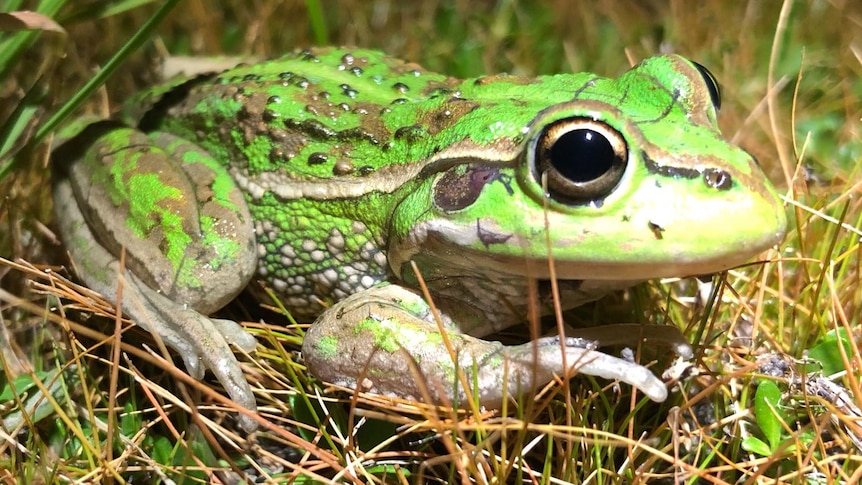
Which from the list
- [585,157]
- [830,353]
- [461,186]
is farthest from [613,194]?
[830,353]

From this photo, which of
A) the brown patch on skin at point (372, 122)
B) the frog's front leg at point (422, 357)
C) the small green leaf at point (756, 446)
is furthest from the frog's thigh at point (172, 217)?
the small green leaf at point (756, 446)

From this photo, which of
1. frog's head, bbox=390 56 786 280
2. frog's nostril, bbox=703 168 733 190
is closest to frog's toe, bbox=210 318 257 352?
frog's head, bbox=390 56 786 280

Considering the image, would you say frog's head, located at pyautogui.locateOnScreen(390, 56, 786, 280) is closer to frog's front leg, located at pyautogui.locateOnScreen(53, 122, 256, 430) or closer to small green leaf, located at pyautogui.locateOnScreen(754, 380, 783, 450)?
small green leaf, located at pyautogui.locateOnScreen(754, 380, 783, 450)

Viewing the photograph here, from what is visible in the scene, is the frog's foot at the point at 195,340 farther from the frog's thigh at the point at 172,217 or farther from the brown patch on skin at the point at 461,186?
the brown patch on skin at the point at 461,186

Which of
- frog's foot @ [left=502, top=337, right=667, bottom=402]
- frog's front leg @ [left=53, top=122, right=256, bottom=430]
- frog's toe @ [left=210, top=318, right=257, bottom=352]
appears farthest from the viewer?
frog's toe @ [left=210, top=318, right=257, bottom=352]

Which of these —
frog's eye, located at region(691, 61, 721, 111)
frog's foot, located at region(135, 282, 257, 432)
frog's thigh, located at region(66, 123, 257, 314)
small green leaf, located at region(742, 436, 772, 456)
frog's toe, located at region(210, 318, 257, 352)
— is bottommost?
frog's foot, located at region(135, 282, 257, 432)

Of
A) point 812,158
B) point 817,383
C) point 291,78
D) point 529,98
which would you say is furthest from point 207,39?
point 817,383

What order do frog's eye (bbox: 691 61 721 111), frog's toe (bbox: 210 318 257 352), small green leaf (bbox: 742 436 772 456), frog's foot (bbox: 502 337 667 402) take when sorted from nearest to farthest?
frog's foot (bbox: 502 337 667 402)
small green leaf (bbox: 742 436 772 456)
frog's eye (bbox: 691 61 721 111)
frog's toe (bbox: 210 318 257 352)
